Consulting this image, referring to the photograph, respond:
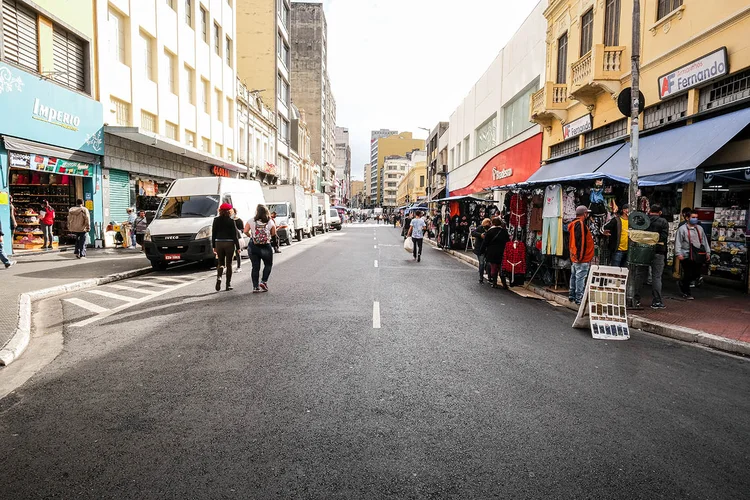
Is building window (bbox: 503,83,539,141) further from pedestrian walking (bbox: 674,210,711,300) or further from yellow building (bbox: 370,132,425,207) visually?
yellow building (bbox: 370,132,425,207)

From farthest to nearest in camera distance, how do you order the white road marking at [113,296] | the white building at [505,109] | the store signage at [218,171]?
the store signage at [218,171], the white building at [505,109], the white road marking at [113,296]

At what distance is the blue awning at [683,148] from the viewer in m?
9.52

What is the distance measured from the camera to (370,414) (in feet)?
13.4

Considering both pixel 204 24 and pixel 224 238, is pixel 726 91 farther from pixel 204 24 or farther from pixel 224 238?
pixel 204 24

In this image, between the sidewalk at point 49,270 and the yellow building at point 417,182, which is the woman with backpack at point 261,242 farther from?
the yellow building at point 417,182

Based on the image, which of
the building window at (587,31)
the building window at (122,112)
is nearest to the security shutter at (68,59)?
the building window at (122,112)

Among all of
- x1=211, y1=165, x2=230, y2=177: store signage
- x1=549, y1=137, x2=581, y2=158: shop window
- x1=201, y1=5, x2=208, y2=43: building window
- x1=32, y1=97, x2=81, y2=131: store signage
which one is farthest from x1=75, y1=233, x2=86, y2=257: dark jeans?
x1=201, y1=5, x2=208, y2=43: building window

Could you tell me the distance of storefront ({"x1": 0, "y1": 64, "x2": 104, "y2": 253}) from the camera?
46.8ft

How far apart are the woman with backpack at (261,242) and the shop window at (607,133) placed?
11.2 meters

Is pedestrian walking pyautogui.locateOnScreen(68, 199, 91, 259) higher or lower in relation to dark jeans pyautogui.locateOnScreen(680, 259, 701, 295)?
higher

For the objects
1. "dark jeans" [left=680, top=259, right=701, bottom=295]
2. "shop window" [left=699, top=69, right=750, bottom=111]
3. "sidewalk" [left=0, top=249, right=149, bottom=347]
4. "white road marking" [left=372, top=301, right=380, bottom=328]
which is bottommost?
"white road marking" [left=372, top=301, right=380, bottom=328]

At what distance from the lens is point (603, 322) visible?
7.43 metres

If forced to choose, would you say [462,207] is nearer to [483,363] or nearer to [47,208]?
[47,208]

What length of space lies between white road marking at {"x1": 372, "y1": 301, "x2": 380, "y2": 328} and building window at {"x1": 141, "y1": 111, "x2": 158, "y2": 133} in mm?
17961
